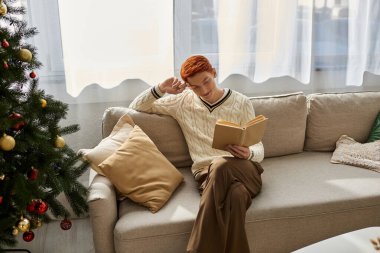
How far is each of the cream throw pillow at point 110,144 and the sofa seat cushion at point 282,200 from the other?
0.83 ft

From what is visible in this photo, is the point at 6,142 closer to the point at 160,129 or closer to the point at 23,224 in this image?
the point at 23,224

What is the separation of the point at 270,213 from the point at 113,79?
1.25 metres

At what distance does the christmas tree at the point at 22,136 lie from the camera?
56.7 inches

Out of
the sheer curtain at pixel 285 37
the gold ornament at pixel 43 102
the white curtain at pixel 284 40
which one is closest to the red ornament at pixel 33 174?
the gold ornament at pixel 43 102

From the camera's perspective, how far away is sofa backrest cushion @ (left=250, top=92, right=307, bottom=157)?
2473mm

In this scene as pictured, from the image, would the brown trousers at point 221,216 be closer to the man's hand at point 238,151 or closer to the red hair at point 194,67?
the man's hand at point 238,151

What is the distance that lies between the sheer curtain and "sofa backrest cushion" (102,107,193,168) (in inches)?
18.8

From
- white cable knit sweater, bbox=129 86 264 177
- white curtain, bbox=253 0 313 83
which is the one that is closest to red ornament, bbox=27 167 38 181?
white cable knit sweater, bbox=129 86 264 177

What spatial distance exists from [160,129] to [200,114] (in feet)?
0.85

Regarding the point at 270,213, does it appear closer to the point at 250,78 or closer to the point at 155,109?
the point at 155,109

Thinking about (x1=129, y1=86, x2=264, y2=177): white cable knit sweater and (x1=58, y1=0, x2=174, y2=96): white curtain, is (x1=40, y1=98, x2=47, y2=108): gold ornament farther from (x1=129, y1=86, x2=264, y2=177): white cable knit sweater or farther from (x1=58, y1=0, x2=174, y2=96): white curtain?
(x1=58, y1=0, x2=174, y2=96): white curtain

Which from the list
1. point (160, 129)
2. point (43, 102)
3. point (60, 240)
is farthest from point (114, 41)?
point (60, 240)

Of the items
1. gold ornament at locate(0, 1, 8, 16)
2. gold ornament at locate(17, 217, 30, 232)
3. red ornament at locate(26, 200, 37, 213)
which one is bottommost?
gold ornament at locate(17, 217, 30, 232)

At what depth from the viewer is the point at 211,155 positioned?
221 cm
